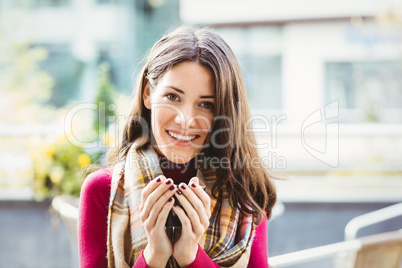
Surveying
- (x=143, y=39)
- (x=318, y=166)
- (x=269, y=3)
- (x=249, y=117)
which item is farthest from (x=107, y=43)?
(x=249, y=117)

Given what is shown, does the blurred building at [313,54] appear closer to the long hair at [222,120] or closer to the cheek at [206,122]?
the long hair at [222,120]

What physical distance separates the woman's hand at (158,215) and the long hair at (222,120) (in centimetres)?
31

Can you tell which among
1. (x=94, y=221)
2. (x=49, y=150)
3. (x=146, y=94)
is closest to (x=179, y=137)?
(x=146, y=94)

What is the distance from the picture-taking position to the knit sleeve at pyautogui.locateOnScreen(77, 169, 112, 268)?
123 centimetres

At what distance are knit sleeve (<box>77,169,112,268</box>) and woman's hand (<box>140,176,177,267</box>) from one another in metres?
0.20

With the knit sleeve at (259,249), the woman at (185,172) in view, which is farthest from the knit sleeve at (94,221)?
the knit sleeve at (259,249)

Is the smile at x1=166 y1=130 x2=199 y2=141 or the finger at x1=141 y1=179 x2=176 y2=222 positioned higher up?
the smile at x1=166 y1=130 x2=199 y2=141

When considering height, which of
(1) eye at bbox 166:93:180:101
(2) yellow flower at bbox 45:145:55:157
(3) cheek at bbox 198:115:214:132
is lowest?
(2) yellow flower at bbox 45:145:55:157

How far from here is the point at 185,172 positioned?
1.40 metres

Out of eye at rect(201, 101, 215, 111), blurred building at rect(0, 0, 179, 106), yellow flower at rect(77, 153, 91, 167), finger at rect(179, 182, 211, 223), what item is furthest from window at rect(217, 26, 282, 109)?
finger at rect(179, 182, 211, 223)

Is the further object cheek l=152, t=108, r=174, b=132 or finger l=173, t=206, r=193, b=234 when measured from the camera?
cheek l=152, t=108, r=174, b=132

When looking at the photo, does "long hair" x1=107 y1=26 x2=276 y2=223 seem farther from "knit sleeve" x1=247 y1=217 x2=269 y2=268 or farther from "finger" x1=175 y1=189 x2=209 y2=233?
"finger" x1=175 y1=189 x2=209 y2=233

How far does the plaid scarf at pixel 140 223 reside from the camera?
1.23 meters

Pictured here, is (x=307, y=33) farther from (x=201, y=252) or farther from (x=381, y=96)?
(x=201, y=252)
